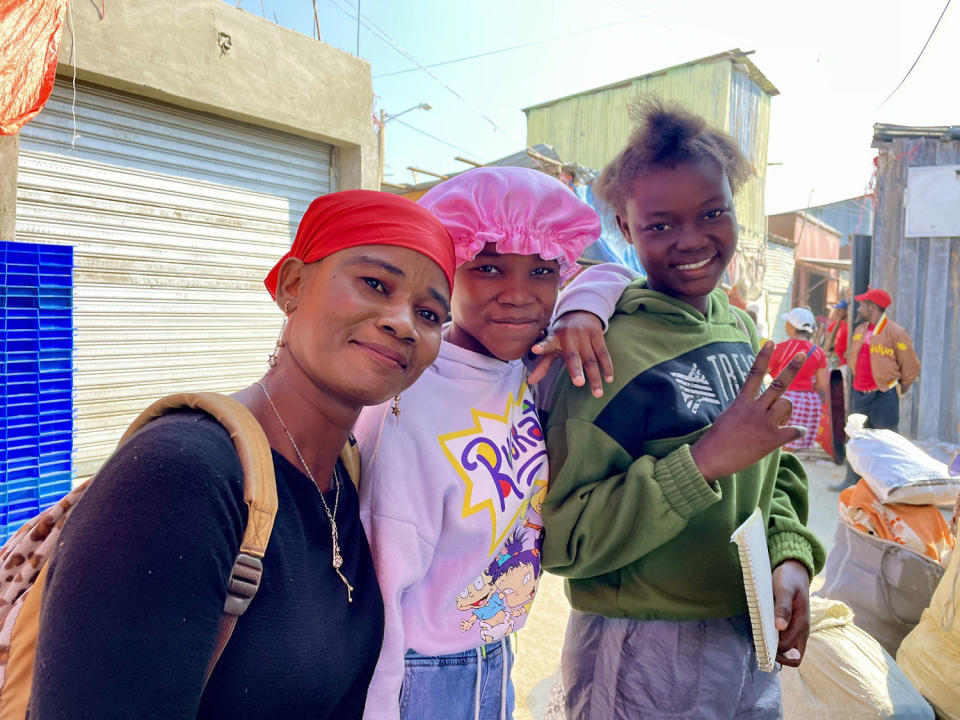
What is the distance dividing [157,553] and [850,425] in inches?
157

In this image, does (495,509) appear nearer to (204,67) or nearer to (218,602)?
(218,602)

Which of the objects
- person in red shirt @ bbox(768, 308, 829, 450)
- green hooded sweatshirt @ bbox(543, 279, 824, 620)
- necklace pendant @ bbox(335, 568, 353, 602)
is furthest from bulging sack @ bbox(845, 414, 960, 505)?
person in red shirt @ bbox(768, 308, 829, 450)

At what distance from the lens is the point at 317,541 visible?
100 cm

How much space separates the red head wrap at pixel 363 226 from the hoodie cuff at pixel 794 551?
1.15 meters

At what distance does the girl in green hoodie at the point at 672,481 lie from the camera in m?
A: 1.33

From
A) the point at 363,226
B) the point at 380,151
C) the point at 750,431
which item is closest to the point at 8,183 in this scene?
the point at 363,226

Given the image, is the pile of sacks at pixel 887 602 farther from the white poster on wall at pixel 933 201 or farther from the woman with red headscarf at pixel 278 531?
the white poster on wall at pixel 933 201

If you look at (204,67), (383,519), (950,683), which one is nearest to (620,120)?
(204,67)

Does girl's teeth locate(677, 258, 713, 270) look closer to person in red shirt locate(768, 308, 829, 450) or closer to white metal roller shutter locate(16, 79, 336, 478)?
white metal roller shutter locate(16, 79, 336, 478)

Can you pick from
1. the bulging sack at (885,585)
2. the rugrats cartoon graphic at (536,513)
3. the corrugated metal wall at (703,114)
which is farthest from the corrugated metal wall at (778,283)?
the rugrats cartoon graphic at (536,513)

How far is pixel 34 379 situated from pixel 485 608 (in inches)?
124

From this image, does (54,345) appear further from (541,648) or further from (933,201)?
(933,201)

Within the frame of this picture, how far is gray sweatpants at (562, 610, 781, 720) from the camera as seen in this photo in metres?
1.44

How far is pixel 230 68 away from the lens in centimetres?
497
